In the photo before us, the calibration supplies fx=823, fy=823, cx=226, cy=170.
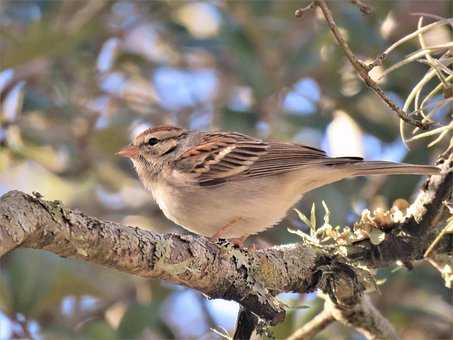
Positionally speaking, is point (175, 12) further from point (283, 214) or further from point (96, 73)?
point (283, 214)

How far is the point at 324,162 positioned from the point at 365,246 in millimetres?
1139

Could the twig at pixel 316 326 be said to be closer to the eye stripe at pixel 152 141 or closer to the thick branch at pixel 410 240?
the thick branch at pixel 410 240

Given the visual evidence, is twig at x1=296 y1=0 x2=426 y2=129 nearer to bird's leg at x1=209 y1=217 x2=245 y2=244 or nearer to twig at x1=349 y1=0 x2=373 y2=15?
twig at x1=349 y1=0 x2=373 y2=15

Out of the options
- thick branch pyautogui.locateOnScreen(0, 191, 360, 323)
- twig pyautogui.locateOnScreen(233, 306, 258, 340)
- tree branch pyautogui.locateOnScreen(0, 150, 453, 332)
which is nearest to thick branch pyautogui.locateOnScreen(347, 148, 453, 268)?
tree branch pyautogui.locateOnScreen(0, 150, 453, 332)

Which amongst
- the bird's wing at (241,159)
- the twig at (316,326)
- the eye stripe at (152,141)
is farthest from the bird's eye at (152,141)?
the twig at (316,326)

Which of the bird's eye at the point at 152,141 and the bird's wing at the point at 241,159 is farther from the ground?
the bird's eye at the point at 152,141

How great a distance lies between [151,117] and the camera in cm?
562

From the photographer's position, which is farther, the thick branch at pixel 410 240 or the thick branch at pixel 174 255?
the thick branch at pixel 410 240

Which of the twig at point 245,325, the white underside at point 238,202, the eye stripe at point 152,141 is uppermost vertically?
the eye stripe at point 152,141

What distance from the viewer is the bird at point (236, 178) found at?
12.7 feet

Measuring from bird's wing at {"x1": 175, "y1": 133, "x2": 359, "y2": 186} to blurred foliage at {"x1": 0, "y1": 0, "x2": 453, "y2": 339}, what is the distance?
0.23m

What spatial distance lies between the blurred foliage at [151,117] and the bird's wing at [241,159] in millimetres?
231

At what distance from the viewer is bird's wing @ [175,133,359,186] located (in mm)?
4113

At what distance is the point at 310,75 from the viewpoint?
16.4 ft
